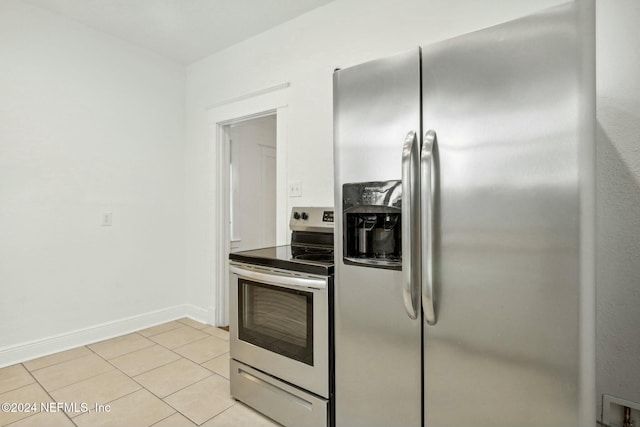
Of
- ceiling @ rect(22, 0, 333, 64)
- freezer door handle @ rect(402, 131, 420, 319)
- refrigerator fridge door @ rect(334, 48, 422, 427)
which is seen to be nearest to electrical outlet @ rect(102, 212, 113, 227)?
ceiling @ rect(22, 0, 333, 64)

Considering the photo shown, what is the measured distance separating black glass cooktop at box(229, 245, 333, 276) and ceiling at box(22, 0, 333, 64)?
1900mm

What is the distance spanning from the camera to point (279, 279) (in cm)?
170

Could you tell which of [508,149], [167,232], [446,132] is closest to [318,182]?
[446,132]

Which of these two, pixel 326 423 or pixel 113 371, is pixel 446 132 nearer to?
pixel 326 423

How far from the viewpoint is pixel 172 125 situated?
3463 mm

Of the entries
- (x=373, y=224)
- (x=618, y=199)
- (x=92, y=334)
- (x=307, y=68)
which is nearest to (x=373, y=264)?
(x=373, y=224)

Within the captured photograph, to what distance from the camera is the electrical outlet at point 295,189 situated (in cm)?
258

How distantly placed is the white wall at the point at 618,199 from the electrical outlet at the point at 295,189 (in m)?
1.83

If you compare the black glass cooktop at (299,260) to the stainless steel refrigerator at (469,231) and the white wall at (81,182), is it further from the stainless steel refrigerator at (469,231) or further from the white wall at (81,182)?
the white wall at (81,182)

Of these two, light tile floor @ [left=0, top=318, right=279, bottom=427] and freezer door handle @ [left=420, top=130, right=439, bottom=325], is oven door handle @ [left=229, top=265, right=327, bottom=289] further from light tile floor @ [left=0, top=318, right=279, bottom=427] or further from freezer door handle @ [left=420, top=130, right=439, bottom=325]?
light tile floor @ [left=0, top=318, right=279, bottom=427]

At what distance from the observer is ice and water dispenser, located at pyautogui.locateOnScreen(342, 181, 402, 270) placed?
1.32 metres

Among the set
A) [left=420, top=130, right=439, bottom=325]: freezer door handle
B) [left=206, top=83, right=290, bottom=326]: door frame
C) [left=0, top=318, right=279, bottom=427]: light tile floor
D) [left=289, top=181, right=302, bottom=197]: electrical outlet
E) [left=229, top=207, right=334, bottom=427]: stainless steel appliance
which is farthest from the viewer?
[left=206, top=83, right=290, bottom=326]: door frame

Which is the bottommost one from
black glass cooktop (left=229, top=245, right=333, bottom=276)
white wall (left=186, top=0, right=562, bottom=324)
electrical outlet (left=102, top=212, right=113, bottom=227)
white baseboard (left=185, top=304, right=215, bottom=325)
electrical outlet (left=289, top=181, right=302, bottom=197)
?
white baseboard (left=185, top=304, right=215, bottom=325)

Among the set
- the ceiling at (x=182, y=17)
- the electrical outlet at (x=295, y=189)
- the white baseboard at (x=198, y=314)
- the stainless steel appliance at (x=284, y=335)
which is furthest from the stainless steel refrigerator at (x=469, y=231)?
the white baseboard at (x=198, y=314)
